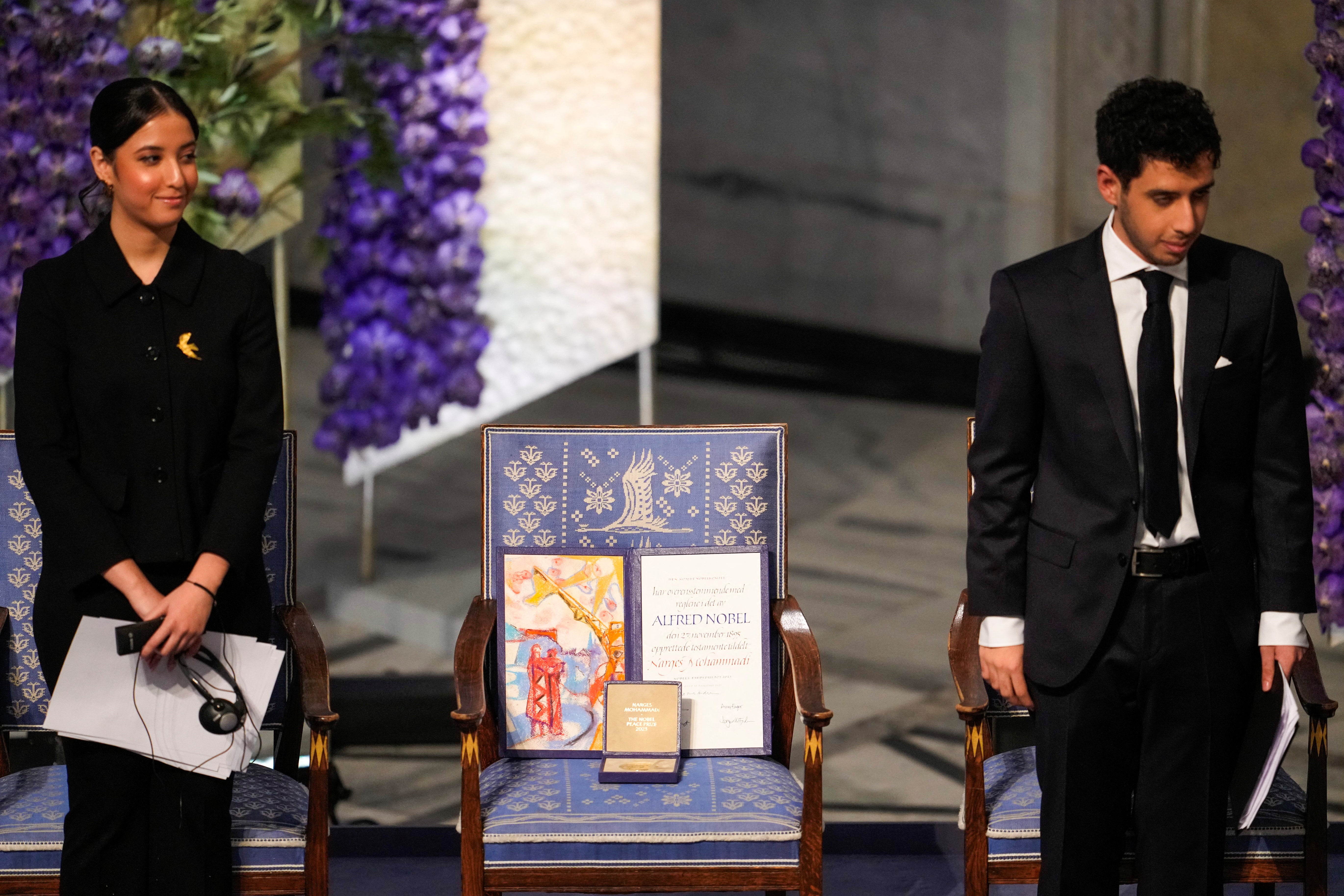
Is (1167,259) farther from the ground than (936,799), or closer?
farther from the ground

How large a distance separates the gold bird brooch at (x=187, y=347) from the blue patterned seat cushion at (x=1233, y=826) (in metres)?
1.44

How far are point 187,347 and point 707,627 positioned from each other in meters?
1.07

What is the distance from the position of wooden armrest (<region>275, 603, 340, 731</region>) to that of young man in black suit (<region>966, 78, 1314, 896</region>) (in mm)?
1062

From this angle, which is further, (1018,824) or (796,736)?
(796,736)

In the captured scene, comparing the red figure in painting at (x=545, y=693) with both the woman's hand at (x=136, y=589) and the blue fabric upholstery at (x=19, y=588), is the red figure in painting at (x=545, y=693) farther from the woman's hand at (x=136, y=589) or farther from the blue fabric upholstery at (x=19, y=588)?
the blue fabric upholstery at (x=19, y=588)

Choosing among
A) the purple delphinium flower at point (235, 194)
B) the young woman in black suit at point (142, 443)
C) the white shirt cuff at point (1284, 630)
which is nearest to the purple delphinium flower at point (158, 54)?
the purple delphinium flower at point (235, 194)

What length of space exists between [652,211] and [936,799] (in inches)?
62.2

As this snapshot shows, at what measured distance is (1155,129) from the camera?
6.25 feet

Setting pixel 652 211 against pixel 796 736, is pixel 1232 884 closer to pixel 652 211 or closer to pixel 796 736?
pixel 796 736

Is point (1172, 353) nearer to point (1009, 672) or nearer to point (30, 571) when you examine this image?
point (1009, 672)

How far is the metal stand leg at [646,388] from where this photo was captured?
368cm

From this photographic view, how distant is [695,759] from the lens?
264 centimetres

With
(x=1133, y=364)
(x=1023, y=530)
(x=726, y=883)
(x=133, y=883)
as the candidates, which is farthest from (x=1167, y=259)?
(x=133, y=883)
